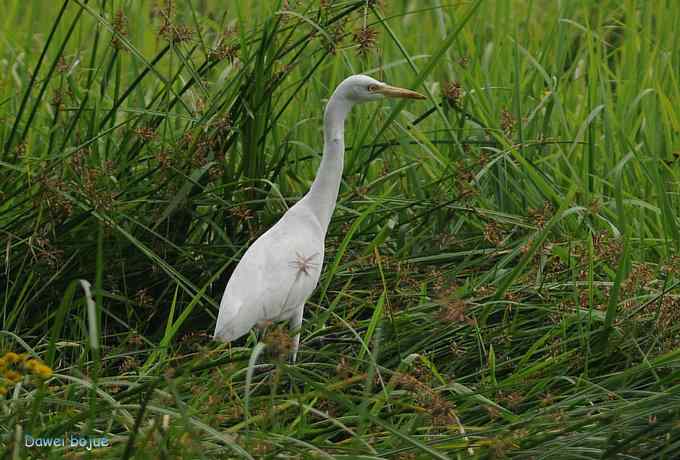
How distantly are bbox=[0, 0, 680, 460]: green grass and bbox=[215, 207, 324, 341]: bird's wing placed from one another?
94 millimetres

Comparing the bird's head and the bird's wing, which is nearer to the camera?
the bird's wing

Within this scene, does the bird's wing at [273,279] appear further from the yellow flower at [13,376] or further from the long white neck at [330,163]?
the yellow flower at [13,376]

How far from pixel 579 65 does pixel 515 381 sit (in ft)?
7.57

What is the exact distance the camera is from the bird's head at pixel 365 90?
3.09 m

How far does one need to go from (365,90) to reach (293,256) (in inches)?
21.2

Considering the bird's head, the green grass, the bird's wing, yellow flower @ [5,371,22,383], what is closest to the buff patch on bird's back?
the bird's wing

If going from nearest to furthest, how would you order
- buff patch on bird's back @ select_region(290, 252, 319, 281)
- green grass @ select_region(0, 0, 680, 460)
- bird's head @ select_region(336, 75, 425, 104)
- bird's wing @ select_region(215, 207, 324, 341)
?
buff patch on bird's back @ select_region(290, 252, 319, 281) → green grass @ select_region(0, 0, 680, 460) → bird's wing @ select_region(215, 207, 324, 341) → bird's head @ select_region(336, 75, 425, 104)

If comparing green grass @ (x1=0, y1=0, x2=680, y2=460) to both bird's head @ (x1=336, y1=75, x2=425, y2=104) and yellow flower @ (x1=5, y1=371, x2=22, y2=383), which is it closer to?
yellow flower @ (x1=5, y1=371, x2=22, y2=383)

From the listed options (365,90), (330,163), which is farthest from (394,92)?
(330,163)

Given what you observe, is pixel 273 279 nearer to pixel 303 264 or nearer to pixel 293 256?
pixel 293 256

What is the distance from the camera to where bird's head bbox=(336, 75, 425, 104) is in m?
3.09

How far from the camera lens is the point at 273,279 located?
114 inches

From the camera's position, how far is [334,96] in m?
3.11

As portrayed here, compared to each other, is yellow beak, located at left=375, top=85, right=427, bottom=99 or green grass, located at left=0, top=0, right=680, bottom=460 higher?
yellow beak, located at left=375, top=85, right=427, bottom=99
